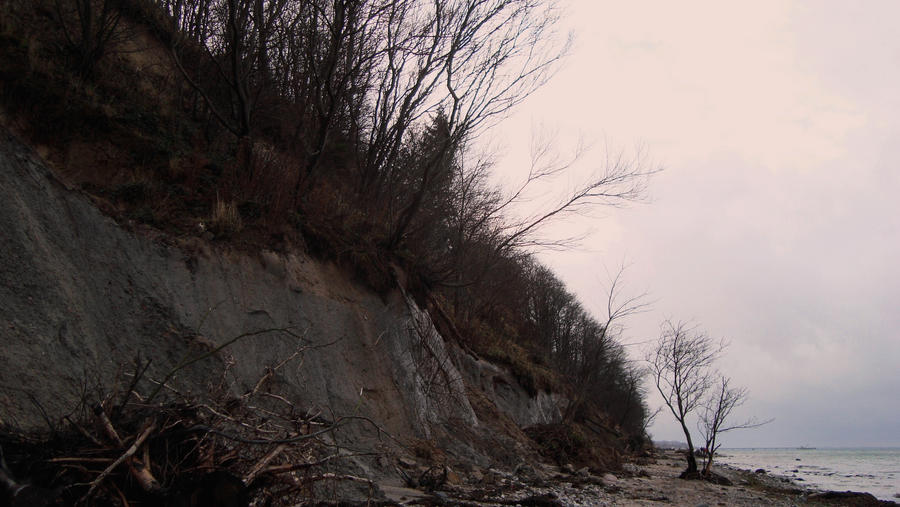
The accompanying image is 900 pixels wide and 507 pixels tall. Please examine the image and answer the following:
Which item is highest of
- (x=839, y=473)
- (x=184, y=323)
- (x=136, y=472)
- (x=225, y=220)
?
(x=225, y=220)

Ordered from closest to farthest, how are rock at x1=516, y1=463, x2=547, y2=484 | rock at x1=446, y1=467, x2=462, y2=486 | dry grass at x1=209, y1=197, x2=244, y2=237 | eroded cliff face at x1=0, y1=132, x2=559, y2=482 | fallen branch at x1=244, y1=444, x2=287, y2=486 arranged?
fallen branch at x1=244, y1=444, x2=287, y2=486
eroded cliff face at x1=0, y1=132, x2=559, y2=482
dry grass at x1=209, y1=197, x2=244, y2=237
rock at x1=446, y1=467, x2=462, y2=486
rock at x1=516, y1=463, x2=547, y2=484

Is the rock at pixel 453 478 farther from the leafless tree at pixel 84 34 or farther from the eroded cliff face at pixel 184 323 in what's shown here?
the leafless tree at pixel 84 34

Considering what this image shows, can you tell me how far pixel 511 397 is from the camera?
56.6ft

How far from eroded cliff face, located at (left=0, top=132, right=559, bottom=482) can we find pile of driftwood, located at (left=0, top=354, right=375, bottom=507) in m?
0.37

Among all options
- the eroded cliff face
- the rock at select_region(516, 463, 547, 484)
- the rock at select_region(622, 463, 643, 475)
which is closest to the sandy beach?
the rock at select_region(516, 463, 547, 484)

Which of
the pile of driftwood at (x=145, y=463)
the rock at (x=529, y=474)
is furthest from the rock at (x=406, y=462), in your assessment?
the pile of driftwood at (x=145, y=463)

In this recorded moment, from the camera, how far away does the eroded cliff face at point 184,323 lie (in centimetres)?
550

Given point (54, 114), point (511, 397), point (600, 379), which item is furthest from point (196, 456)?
point (600, 379)

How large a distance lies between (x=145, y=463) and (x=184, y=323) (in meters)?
4.49

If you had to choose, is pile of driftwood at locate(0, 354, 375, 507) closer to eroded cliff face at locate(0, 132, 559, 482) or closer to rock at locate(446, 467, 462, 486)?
eroded cliff face at locate(0, 132, 559, 482)

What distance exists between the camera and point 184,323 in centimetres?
702

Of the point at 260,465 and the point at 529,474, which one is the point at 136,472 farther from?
the point at 529,474

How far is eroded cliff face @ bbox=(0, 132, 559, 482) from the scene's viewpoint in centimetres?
550

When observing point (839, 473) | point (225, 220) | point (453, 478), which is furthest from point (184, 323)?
point (839, 473)
